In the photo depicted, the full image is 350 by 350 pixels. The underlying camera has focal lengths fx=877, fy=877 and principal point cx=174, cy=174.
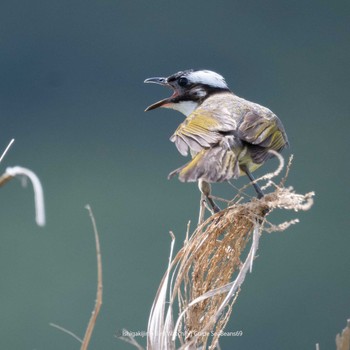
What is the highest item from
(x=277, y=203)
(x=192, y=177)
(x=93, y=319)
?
(x=192, y=177)

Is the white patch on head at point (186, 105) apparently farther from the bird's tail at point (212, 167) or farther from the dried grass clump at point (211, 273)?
the dried grass clump at point (211, 273)

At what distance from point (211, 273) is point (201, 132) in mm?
1102

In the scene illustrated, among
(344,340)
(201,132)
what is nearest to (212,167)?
(201,132)

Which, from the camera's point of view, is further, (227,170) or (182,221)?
(182,221)

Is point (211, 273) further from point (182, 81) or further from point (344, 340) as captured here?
point (182, 81)

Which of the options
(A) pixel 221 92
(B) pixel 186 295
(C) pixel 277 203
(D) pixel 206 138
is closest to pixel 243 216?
(C) pixel 277 203

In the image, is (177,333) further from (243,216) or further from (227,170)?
(227,170)

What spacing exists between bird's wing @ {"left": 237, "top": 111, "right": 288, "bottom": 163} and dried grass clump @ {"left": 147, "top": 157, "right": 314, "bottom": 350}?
704mm

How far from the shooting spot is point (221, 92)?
169 inches

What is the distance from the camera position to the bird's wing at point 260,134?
3.32 metres

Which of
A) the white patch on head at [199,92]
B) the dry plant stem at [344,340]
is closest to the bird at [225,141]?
the white patch on head at [199,92]

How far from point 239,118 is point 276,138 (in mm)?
168

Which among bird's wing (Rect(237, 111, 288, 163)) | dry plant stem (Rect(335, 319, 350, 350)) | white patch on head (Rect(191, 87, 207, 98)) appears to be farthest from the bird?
dry plant stem (Rect(335, 319, 350, 350))

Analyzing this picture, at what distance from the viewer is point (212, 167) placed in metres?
3.04
